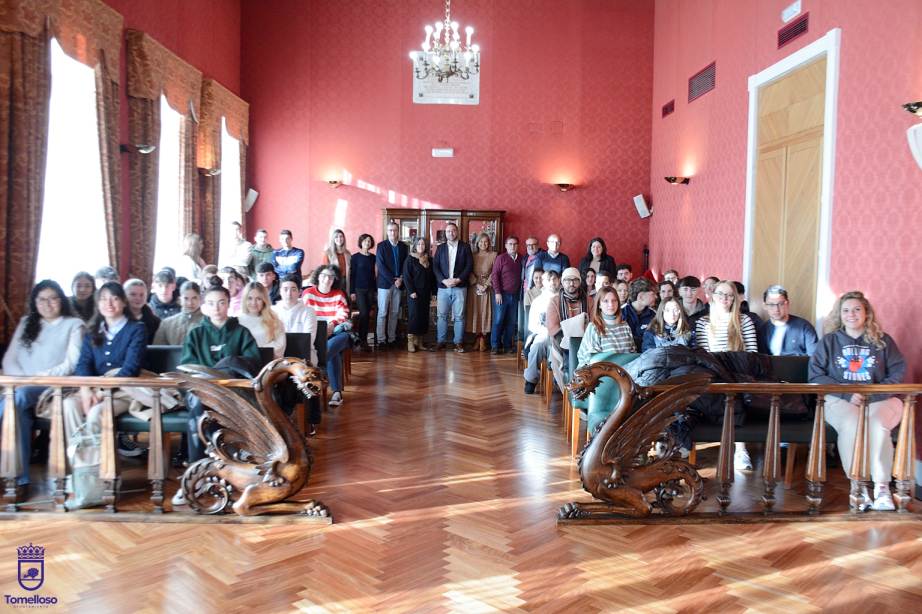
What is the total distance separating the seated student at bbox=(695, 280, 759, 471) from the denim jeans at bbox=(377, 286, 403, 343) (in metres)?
5.94

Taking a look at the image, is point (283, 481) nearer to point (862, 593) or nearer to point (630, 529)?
point (630, 529)

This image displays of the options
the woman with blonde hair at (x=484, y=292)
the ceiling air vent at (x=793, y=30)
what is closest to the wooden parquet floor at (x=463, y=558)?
the ceiling air vent at (x=793, y=30)

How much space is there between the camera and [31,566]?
349cm

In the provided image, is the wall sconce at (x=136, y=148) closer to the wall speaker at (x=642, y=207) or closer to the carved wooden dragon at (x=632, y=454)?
the carved wooden dragon at (x=632, y=454)

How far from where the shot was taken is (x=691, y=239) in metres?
9.95

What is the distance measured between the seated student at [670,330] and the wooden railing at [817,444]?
140 cm

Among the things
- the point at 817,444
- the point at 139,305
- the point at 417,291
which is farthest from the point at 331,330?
the point at 817,444

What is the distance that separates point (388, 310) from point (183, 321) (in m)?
5.30

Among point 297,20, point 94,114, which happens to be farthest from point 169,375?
point 297,20

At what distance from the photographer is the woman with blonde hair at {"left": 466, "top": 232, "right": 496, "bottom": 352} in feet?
37.1

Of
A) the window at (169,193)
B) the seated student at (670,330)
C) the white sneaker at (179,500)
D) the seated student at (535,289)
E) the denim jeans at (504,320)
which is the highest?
the window at (169,193)

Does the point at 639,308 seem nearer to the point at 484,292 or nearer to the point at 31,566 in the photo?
the point at 484,292

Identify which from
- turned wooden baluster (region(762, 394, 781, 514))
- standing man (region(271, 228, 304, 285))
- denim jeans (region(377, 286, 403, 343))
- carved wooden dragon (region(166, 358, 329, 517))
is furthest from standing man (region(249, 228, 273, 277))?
turned wooden baluster (region(762, 394, 781, 514))

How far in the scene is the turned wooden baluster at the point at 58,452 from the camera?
4133mm
